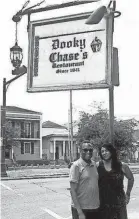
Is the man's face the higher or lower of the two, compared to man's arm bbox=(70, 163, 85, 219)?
higher

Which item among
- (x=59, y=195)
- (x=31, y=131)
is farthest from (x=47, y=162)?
(x=59, y=195)

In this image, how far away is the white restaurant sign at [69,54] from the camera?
4008mm

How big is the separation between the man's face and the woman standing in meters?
0.12

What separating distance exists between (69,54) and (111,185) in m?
1.50

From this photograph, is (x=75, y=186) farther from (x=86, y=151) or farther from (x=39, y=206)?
(x=39, y=206)

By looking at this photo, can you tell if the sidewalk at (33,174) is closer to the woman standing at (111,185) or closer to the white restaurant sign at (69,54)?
the woman standing at (111,185)

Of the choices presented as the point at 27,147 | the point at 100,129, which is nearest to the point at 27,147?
the point at 27,147

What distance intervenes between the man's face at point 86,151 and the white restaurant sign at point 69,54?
99 centimetres

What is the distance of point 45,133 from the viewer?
66250 millimetres

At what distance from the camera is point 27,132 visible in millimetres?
59125

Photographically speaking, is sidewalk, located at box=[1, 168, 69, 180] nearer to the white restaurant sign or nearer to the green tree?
the green tree

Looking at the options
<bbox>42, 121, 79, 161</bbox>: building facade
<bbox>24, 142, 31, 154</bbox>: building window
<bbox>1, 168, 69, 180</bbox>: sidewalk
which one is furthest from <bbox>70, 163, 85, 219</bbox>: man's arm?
<bbox>42, 121, 79, 161</bbox>: building facade

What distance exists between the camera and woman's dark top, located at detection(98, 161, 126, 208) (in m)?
4.79

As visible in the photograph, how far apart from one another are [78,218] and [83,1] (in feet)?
7.63
